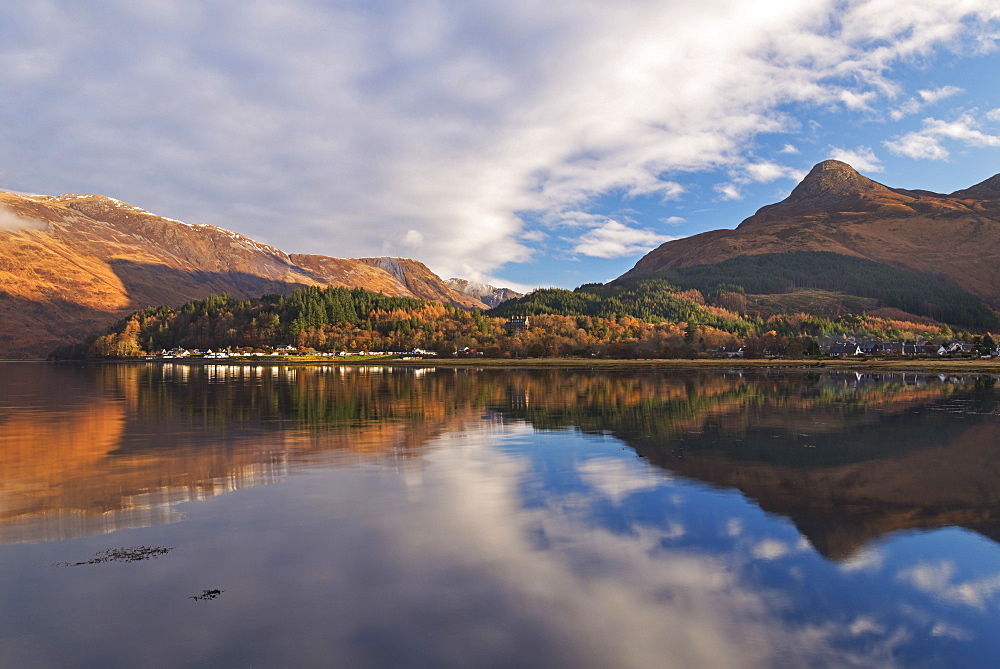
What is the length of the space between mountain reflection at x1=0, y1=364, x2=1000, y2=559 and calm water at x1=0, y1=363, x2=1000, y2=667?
0.64 feet

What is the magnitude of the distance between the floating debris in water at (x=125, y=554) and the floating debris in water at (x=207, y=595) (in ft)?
9.11

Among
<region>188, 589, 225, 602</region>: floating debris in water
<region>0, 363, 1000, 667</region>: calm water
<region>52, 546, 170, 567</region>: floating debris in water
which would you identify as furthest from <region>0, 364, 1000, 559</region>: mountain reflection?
<region>188, 589, 225, 602</region>: floating debris in water

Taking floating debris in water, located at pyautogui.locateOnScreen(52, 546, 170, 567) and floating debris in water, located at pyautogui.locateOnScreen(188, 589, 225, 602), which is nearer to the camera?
floating debris in water, located at pyautogui.locateOnScreen(188, 589, 225, 602)

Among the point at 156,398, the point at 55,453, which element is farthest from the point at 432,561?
the point at 156,398

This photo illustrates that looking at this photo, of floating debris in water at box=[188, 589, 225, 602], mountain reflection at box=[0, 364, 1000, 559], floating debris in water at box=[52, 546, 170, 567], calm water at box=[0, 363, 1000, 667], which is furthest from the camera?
mountain reflection at box=[0, 364, 1000, 559]

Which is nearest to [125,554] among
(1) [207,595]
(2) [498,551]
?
(1) [207,595]

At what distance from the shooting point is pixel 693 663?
28.8 ft

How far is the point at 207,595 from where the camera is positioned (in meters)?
10.8

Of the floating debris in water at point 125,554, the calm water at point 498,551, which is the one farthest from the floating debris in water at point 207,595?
the floating debris in water at point 125,554

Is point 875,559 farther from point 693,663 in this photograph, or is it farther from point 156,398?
point 156,398

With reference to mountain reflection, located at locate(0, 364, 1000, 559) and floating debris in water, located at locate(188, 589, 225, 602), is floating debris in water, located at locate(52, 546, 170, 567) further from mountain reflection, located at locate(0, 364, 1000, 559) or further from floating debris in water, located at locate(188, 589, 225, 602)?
floating debris in water, located at locate(188, 589, 225, 602)

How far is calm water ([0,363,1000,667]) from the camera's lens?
9258 millimetres

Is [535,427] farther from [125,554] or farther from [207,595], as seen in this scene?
[207,595]

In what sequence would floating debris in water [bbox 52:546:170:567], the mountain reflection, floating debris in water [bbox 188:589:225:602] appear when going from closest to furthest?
floating debris in water [bbox 188:589:225:602] → floating debris in water [bbox 52:546:170:567] → the mountain reflection
